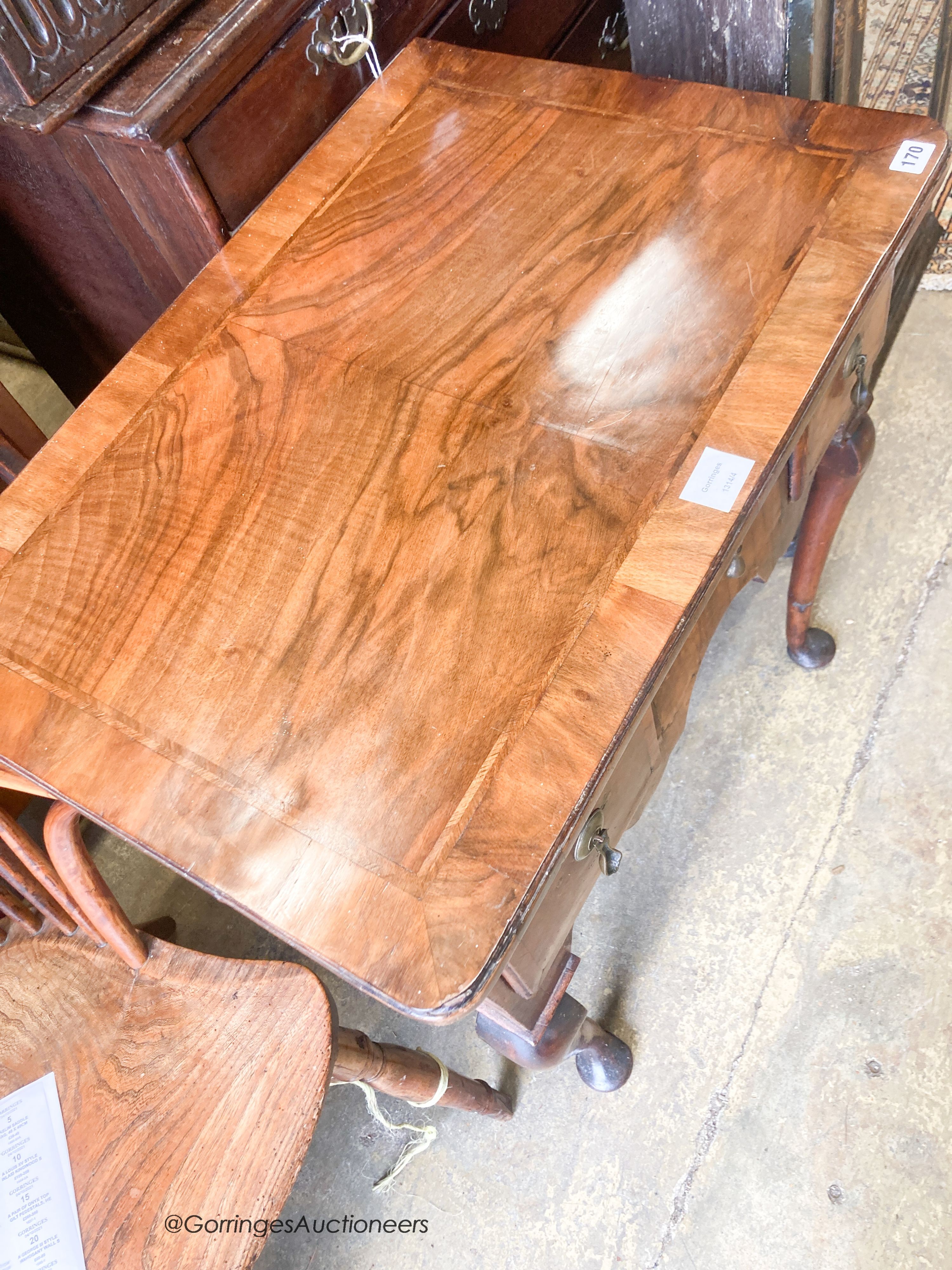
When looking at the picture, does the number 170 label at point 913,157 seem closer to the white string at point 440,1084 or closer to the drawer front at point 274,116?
the drawer front at point 274,116

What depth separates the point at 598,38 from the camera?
1.66 meters

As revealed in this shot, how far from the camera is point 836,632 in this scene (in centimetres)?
163

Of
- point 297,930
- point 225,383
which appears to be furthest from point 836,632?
point 297,930

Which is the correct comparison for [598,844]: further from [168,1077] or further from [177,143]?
[177,143]

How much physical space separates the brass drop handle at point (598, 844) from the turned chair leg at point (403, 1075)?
1.12 ft

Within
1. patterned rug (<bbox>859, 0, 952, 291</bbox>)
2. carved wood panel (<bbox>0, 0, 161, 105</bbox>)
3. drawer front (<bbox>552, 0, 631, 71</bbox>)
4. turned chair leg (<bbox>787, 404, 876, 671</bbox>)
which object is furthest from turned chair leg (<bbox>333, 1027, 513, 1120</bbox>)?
patterned rug (<bbox>859, 0, 952, 291</bbox>)

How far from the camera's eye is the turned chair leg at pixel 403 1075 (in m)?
1.04

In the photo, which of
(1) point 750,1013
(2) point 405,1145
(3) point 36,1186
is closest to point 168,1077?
(3) point 36,1186

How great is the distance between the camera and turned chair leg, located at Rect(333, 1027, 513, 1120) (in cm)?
104

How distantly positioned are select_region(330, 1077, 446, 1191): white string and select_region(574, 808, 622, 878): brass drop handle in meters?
0.64

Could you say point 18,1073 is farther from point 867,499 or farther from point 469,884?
→ point 867,499

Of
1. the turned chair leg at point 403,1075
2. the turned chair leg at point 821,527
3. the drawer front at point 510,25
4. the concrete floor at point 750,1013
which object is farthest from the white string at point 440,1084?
the drawer front at point 510,25

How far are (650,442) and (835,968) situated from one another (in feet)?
2.86

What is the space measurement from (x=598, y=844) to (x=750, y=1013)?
2.20 ft
